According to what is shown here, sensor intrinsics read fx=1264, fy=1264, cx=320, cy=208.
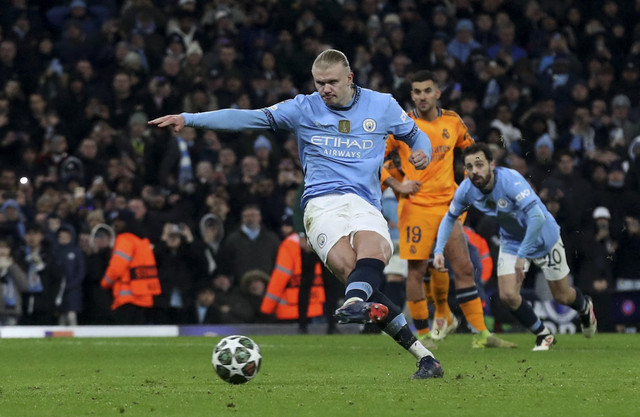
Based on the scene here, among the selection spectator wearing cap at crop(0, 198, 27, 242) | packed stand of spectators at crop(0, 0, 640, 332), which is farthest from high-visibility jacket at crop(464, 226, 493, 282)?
spectator wearing cap at crop(0, 198, 27, 242)

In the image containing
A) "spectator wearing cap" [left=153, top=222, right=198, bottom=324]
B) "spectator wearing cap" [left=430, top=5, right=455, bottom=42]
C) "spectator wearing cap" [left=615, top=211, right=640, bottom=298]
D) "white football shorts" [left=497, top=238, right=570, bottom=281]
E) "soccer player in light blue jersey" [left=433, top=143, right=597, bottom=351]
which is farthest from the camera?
"spectator wearing cap" [left=430, top=5, right=455, bottom=42]

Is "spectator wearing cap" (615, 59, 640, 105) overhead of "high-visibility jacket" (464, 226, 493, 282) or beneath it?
overhead

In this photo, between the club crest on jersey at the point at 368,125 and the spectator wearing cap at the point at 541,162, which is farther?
the spectator wearing cap at the point at 541,162

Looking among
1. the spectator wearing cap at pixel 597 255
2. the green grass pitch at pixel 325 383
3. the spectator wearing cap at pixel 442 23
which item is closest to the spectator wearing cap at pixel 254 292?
the green grass pitch at pixel 325 383

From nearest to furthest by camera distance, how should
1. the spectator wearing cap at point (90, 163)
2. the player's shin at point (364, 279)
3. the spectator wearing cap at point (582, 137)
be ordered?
the player's shin at point (364, 279)
the spectator wearing cap at point (90, 163)
the spectator wearing cap at point (582, 137)

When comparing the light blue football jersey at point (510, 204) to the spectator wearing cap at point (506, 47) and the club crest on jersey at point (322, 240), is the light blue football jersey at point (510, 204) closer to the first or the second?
the club crest on jersey at point (322, 240)

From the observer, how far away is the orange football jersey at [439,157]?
12.1 metres

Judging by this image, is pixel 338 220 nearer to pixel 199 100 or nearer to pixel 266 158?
pixel 266 158

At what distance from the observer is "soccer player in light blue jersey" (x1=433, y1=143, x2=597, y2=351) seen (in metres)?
11.1

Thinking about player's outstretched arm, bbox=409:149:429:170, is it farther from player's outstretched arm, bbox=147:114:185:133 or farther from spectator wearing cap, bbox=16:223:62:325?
spectator wearing cap, bbox=16:223:62:325

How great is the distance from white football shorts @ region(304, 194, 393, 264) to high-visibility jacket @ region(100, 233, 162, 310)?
313 inches

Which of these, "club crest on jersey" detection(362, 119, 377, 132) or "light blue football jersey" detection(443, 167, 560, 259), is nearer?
"club crest on jersey" detection(362, 119, 377, 132)

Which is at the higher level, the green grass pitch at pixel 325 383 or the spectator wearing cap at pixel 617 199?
the spectator wearing cap at pixel 617 199

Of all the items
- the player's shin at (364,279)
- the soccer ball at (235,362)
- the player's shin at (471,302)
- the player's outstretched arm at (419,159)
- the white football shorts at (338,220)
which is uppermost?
the player's outstretched arm at (419,159)
